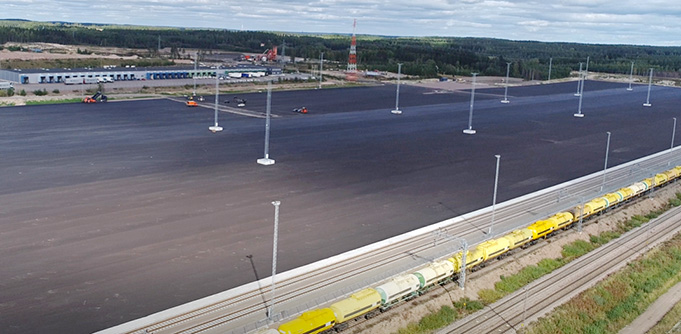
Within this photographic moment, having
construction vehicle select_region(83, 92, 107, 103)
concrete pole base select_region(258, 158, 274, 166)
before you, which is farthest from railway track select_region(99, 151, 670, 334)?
construction vehicle select_region(83, 92, 107, 103)

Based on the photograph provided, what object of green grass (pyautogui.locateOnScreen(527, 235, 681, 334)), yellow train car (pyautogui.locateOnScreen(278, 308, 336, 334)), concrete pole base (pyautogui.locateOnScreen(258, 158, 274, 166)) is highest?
concrete pole base (pyautogui.locateOnScreen(258, 158, 274, 166))

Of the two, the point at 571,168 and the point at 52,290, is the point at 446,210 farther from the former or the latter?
the point at 52,290

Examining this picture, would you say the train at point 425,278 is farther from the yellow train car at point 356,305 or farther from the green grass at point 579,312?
the green grass at point 579,312

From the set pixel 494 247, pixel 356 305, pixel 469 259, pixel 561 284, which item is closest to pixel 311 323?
pixel 356 305

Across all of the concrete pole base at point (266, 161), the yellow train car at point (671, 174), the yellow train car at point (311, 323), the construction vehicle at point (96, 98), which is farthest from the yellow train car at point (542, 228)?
the construction vehicle at point (96, 98)

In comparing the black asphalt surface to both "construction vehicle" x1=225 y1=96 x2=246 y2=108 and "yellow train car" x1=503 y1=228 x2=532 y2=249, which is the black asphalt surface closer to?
"construction vehicle" x1=225 y1=96 x2=246 y2=108

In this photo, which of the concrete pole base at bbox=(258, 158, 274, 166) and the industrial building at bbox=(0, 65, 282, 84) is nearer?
the concrete pole base at bbox=(258, 158, 274, 166)
